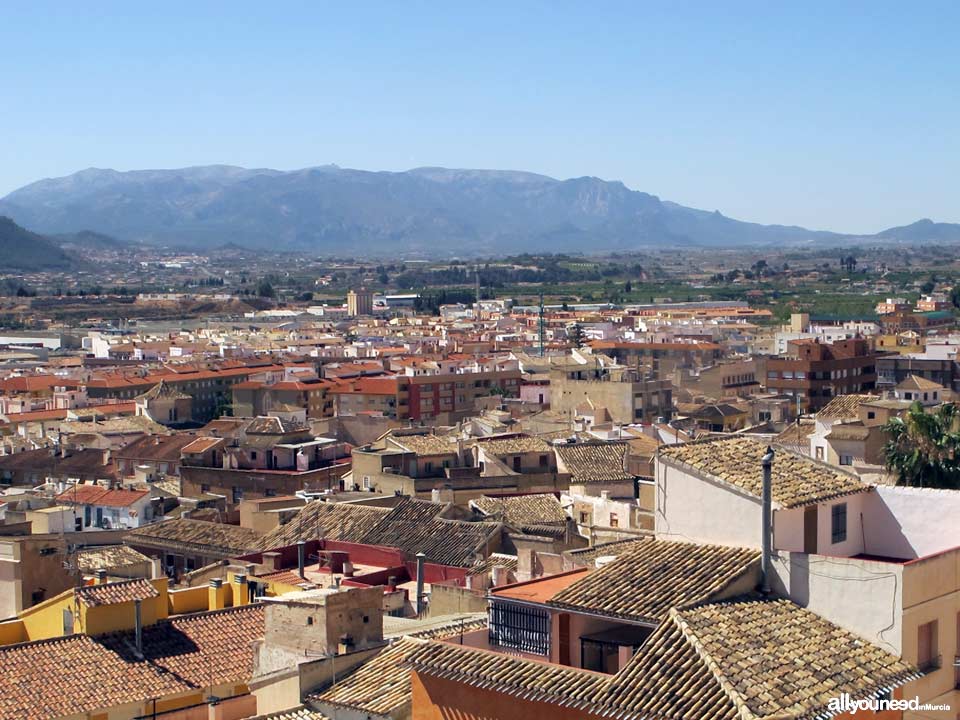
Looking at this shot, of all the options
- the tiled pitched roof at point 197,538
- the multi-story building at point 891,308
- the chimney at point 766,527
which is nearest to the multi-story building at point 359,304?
the multi-story building at point 891,308

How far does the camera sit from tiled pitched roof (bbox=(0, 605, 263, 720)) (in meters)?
16.3

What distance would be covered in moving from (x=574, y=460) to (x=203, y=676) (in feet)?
69.6

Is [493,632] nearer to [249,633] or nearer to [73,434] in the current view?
[249,633]

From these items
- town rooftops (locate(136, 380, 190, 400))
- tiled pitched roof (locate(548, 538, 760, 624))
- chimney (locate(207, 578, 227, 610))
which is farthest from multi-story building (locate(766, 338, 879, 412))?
tiled pitched roof (locate(548, 538, 760, 624))

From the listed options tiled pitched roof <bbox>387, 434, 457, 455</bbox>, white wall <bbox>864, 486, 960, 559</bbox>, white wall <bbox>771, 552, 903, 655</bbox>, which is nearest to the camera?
white wall <bbox>771, 552, 903, 655</bbox>

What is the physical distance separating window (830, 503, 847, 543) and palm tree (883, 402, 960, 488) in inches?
563

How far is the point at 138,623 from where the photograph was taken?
704 inches

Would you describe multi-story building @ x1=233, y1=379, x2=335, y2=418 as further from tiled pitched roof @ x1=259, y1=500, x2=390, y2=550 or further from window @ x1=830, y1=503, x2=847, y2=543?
window @ x1=830, y1=503, x2=847, y2=543

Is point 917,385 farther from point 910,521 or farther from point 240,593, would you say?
point 910,521

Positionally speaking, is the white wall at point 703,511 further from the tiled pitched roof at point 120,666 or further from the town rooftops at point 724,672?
the tiled pitched roof at point 120,666

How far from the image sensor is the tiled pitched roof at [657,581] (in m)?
11.1

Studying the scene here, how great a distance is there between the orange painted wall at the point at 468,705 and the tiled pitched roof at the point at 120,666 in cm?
583

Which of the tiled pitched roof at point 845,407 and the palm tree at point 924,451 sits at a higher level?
the palm tree at point 924,451

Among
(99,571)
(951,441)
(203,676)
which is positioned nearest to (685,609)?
(203,676)
